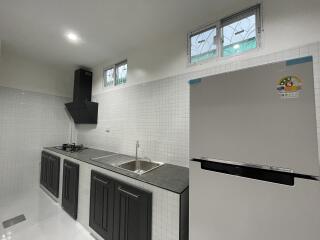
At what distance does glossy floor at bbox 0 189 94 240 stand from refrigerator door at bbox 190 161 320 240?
1.68 meters

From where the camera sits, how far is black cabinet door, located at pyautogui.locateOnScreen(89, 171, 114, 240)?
1.64 metres

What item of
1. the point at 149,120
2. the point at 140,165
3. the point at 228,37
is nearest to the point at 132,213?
the point at 140,165

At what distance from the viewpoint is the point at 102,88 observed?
3.23 meters

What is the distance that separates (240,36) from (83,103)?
2.87 meters

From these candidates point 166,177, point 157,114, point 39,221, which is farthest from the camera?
point 157,114

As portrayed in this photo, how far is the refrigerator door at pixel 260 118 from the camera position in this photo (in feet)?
2.41

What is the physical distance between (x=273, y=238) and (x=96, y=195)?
69.0 inches

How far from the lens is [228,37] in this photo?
5.73 ft

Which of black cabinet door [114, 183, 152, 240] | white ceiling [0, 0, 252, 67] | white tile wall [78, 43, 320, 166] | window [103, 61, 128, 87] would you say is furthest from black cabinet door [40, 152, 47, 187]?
black cabinet door [114, 183, 152, 240]

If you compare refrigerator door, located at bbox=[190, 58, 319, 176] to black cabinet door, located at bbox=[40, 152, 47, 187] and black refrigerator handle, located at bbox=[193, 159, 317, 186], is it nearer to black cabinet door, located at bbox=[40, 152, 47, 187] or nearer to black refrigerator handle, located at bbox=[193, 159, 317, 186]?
black refrigerator handle, located at bbox=[193, 159, 317, 186]

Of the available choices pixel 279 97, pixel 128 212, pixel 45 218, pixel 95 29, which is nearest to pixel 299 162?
pixel 279 97

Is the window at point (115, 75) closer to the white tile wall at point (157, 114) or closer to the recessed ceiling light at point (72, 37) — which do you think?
the white tile wall at point (157, 114)

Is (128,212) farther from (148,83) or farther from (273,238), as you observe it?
(148,83)

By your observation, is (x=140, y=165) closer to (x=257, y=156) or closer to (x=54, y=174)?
(x=54, y=174)
